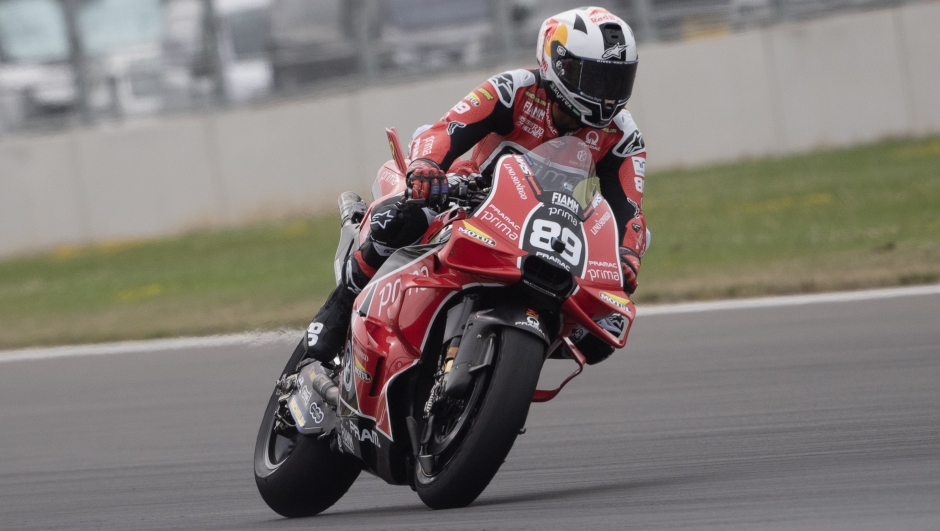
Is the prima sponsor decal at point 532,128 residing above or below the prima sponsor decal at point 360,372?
above

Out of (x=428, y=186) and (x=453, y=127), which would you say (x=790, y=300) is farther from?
(x=428, y=186)

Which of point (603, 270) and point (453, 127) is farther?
point (453, 127)

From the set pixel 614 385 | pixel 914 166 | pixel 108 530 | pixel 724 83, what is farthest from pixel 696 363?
pixel 724 83

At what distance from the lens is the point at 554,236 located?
13.1ft

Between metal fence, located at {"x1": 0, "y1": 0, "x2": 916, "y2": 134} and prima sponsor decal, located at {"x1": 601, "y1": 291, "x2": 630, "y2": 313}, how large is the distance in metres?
12.6

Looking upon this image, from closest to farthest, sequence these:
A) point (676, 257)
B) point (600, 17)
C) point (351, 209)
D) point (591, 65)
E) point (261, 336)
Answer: point (591, 65) → point (600, 17) → point (351, 209) → point (261, 336) → point (676, 257)

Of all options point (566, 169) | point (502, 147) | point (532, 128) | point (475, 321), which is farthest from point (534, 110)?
point (475, 321)

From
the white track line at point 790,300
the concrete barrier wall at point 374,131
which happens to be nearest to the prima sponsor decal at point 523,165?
the white track line at point 790,300

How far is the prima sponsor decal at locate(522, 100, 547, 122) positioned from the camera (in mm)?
4809

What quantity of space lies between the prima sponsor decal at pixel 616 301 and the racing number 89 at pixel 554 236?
0.45ft

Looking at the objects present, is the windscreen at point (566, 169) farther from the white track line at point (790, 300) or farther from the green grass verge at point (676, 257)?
the green grass verge at point (676, 257)

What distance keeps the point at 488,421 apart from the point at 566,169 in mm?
896

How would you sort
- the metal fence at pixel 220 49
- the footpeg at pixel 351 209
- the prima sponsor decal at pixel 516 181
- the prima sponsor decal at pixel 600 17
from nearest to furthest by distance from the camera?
the prima sponsor decal at pixel 516 181 < the prima sponsor decal at pixel 600 17 < the footpeg at pixel 351 209 < the metal fence at pixel 220 49

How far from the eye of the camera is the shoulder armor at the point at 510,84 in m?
4.82
